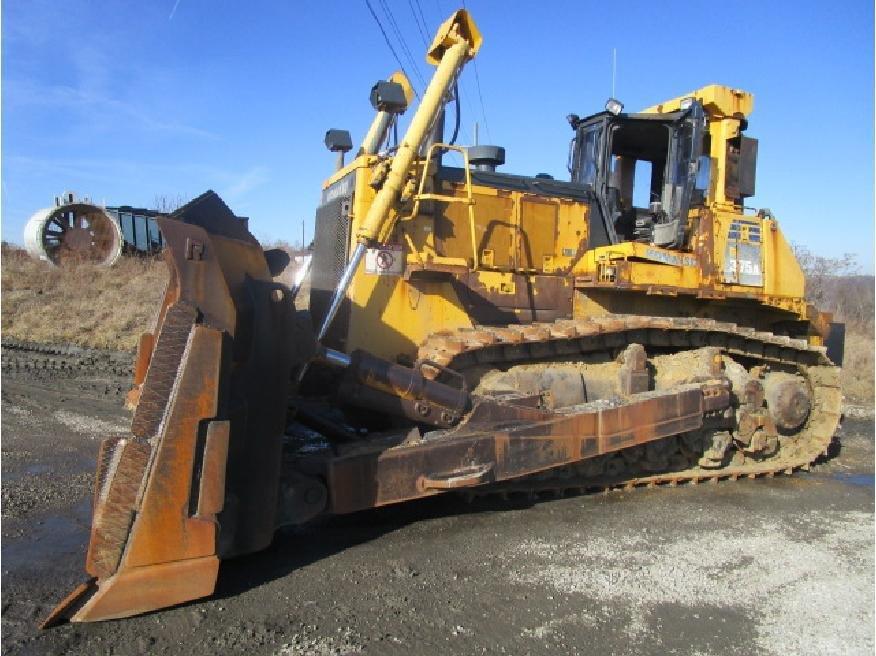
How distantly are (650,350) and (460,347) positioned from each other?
2.12m

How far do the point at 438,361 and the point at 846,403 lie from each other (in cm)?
1050

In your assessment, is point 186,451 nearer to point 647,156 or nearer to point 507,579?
point 507,579

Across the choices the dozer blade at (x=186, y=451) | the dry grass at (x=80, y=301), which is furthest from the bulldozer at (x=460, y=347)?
the dry grass at (x=80, y=301)

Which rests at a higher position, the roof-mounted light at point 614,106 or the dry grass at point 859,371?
the roof-mounted light at point 614,106

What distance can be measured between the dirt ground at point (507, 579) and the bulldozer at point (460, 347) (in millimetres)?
240

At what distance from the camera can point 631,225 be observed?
7004 millimetres

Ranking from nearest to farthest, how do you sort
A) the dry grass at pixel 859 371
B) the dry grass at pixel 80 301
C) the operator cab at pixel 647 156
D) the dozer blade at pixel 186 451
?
the dozer blade at pixel 186 451 → the operator cab at pixel 647 156 → the dry grass at pixel 859 371 → the dry grass at pixel 80 301

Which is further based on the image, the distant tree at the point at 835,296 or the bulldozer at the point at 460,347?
the distant tree at the point at 835,296

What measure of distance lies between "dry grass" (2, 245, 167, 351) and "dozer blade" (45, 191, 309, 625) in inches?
403

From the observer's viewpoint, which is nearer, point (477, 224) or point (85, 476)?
point (85, 476)

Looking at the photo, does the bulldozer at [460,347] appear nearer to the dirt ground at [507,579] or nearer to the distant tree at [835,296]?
the dirt ground at [507,579]

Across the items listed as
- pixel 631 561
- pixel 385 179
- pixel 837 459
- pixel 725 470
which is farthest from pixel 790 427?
pixel 385 179

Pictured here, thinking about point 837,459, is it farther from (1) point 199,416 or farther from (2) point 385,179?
(1) point 199,416

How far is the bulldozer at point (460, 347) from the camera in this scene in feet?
10.5
